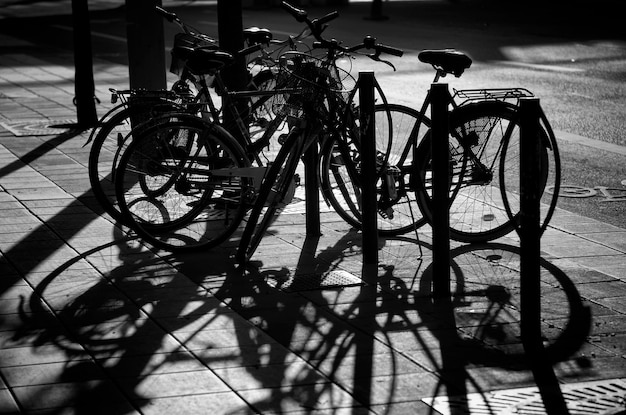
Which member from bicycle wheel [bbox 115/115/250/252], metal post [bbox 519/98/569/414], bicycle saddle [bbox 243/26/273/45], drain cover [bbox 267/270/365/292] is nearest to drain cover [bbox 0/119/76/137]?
bicycle saddle [bbox 243/26/273/45]

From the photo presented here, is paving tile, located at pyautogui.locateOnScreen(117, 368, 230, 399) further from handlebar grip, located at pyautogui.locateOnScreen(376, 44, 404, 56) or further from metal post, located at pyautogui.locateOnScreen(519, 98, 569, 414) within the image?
handlebar grip, located at pyautogui.locateOnScreen(376, 44, 404, 56)

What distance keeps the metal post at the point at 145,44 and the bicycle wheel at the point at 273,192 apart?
159 inches

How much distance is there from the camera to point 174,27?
80.5 ft

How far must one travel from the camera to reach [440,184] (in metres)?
5.89

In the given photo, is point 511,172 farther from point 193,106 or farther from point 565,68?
point 565,68

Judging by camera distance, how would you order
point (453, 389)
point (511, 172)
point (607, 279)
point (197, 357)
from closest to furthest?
point (453, 389)
point (197, 357)
point (607, 279)
point (511, 172)

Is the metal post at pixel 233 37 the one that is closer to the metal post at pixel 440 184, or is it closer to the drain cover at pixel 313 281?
the drain cover at pixel 313 281

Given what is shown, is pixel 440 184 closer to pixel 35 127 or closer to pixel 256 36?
pixel 256 36

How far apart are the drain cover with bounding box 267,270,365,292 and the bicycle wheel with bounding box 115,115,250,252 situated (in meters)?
0.70

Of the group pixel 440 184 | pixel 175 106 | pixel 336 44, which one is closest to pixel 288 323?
pixel 440 184

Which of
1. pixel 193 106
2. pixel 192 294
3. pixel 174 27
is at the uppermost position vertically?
pixel 193 106

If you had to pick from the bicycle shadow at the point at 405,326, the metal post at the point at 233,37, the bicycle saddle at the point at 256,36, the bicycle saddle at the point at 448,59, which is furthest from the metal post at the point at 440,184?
the bicycle saddle at the point at 256,36

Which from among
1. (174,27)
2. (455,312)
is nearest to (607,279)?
(455,312)

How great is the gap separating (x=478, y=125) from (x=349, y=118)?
765mm
